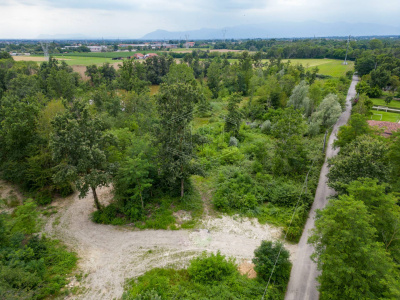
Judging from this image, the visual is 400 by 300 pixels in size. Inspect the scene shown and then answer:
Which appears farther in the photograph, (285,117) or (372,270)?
(285,117)

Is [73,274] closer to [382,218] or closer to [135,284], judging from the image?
[135,284]

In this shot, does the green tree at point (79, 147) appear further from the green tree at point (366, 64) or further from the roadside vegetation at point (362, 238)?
the green tree at point (366, 64)

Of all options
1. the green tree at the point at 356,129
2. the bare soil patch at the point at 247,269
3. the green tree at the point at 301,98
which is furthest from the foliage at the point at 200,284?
the green tree at the point at 301,98

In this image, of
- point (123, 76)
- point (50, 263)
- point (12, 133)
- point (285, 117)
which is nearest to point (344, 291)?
point (285, 117)

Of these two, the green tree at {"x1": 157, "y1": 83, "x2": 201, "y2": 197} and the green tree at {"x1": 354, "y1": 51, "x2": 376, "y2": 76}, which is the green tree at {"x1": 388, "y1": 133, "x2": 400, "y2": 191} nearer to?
the green tree at {"x1": 157, "y1": 83, "x2": 201, "y2": 197}

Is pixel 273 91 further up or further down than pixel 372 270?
further up

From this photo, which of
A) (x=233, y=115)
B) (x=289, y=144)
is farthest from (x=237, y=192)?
(x=233, y=115)

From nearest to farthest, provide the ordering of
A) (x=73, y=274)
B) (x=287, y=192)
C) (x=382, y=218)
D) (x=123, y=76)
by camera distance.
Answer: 1. (x=382, y=218)
2. (x=73, y=274)
3. (x=287, y=192)
4. (x=123, y=76)

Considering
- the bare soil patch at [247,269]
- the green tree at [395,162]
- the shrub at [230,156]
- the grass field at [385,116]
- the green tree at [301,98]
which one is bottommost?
the bare soil patch at [247,269]
